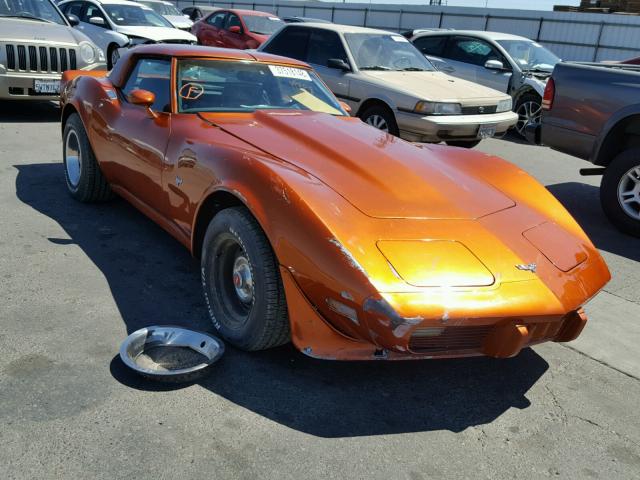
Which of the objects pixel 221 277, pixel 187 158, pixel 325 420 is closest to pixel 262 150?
pixel 187 158

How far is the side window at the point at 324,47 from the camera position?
8438 mm

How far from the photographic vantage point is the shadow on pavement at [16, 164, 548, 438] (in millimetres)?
2689

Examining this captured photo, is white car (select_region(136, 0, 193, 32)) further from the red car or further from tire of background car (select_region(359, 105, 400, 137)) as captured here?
tire of background car (select_region(359, 105, 400, 137))

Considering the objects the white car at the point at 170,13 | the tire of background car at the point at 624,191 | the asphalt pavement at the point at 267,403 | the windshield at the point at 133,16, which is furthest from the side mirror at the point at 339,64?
the white car at the point at 170,13

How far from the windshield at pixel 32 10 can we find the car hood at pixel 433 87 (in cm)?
451

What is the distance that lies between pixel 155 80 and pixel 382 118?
159 inches

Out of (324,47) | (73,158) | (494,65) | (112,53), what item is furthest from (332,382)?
(112,53)

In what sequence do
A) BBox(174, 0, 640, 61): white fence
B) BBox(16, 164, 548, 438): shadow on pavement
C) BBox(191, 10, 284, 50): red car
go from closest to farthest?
BBox(16, 164, 548, 438): shadow on pavement, BBox(191, 10, 284, 50): red car, BBox(174, 0, 640, 61): white fence

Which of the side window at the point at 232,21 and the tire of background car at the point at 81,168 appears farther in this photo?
the side window at the point at 232,21

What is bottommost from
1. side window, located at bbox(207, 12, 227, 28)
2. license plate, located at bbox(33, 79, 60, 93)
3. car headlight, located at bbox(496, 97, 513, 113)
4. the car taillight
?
license plate, located at bbox(33, 79, 60, 93)

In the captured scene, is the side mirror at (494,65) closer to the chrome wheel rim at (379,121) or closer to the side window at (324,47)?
the side window at (324,47)

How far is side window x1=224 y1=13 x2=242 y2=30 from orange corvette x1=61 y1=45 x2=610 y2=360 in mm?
10053

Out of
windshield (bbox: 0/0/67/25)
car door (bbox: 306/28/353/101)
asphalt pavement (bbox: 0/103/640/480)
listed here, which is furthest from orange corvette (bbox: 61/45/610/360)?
windshield (bbox: 0/0/67/25)

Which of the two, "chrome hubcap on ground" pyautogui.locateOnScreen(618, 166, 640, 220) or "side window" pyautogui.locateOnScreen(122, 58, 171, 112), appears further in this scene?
"chrome hubcap on ground" pyautogui.locateOnScreen(618, 166, 640, 220)
